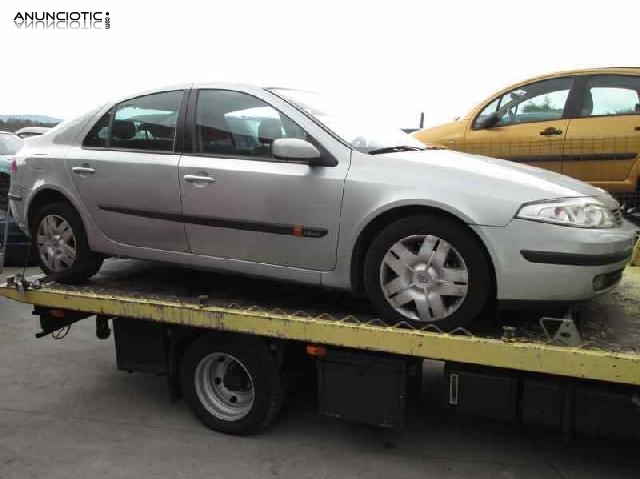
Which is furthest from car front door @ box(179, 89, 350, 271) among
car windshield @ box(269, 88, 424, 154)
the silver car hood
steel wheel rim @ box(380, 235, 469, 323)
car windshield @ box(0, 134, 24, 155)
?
car windshield @ box(0, 134, 24, 155)

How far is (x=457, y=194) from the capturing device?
3.08 meters

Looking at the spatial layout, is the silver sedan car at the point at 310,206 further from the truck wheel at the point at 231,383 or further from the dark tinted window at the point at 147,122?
the truck wheel at the point at 231,383

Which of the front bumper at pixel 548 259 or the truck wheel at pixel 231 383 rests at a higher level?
the front bumper at pixel 548 259

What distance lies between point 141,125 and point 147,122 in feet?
0.16

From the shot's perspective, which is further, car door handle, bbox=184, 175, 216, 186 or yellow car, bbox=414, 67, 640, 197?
yellow car, bbox=414, 67, 640, 197

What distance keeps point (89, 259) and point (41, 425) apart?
110cm

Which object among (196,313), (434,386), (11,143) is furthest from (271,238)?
(11,143)

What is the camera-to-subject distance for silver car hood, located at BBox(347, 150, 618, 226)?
3018mm

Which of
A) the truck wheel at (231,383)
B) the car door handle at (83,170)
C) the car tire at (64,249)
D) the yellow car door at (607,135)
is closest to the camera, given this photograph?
the truck wheel at (231,383)

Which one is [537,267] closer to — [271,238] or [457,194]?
[457,194]

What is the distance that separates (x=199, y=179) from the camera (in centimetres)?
369

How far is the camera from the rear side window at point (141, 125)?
3.91 meters

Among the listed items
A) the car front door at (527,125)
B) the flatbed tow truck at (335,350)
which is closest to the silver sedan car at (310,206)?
the flatbed tow truck at (335,350)

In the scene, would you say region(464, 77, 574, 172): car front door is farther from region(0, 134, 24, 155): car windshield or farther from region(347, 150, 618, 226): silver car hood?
region(0, 134, 24, 155): car windshield
